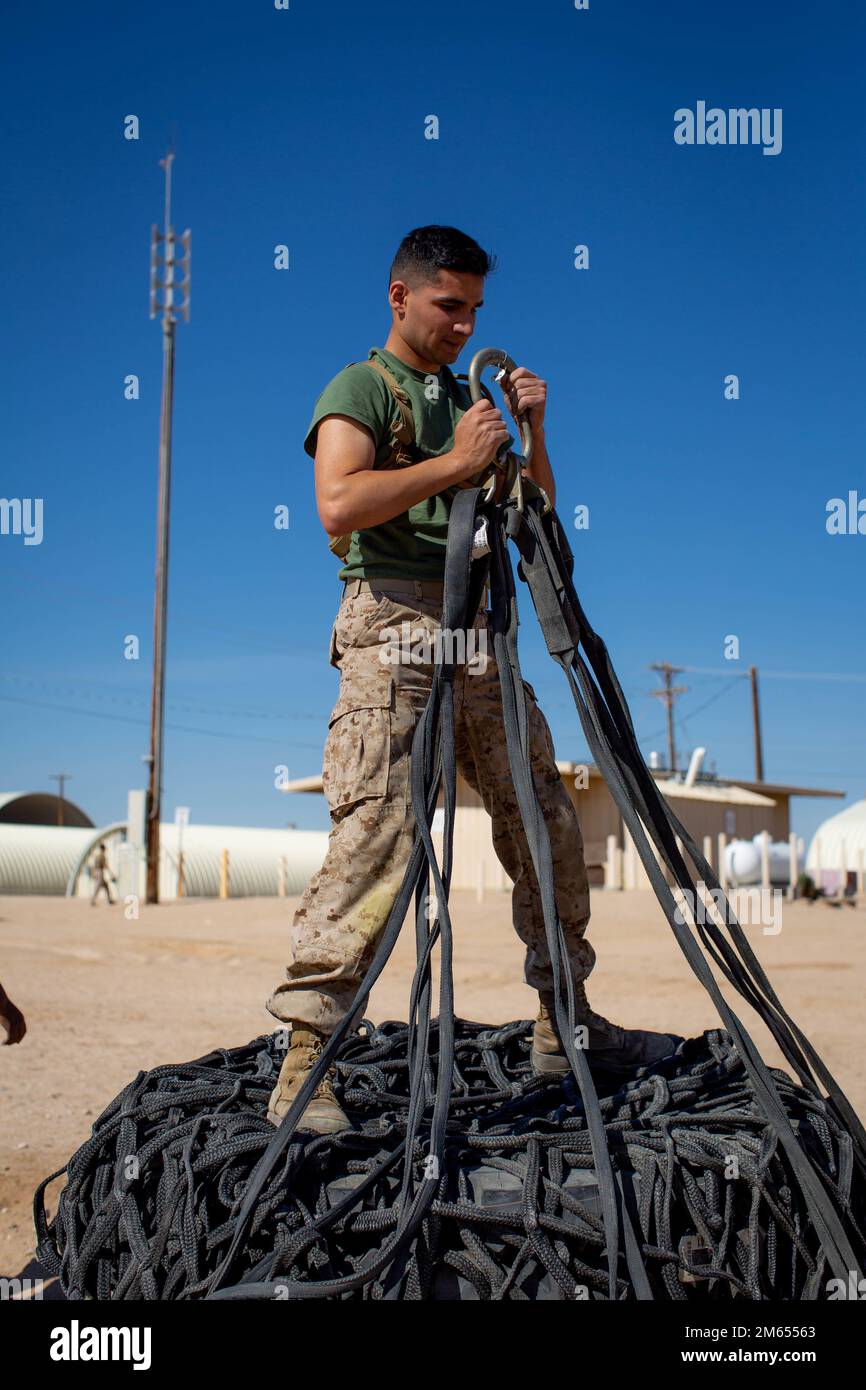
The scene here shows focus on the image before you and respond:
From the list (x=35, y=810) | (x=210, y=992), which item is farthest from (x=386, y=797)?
(x=35, y=810)

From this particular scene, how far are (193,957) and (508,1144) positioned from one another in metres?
10.3

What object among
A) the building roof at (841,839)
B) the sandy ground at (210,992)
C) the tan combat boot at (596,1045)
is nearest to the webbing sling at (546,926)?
the tan combat boot at (596,1045)

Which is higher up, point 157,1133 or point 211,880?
point 157,1133

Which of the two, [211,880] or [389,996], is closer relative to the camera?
[389,996]

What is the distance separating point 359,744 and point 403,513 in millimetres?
583

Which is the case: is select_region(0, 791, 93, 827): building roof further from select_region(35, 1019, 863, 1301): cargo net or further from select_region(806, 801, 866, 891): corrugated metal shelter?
select_region(35, 1019, 863, 1301): cargo net

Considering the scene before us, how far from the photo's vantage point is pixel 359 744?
251 centimetres

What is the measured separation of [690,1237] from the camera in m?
2.02

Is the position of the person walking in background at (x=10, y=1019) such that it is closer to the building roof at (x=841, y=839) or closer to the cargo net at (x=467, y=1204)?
the cargo net at (x=467, y=1204)

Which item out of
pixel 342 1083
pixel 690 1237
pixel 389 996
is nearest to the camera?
pixel 690 1237
